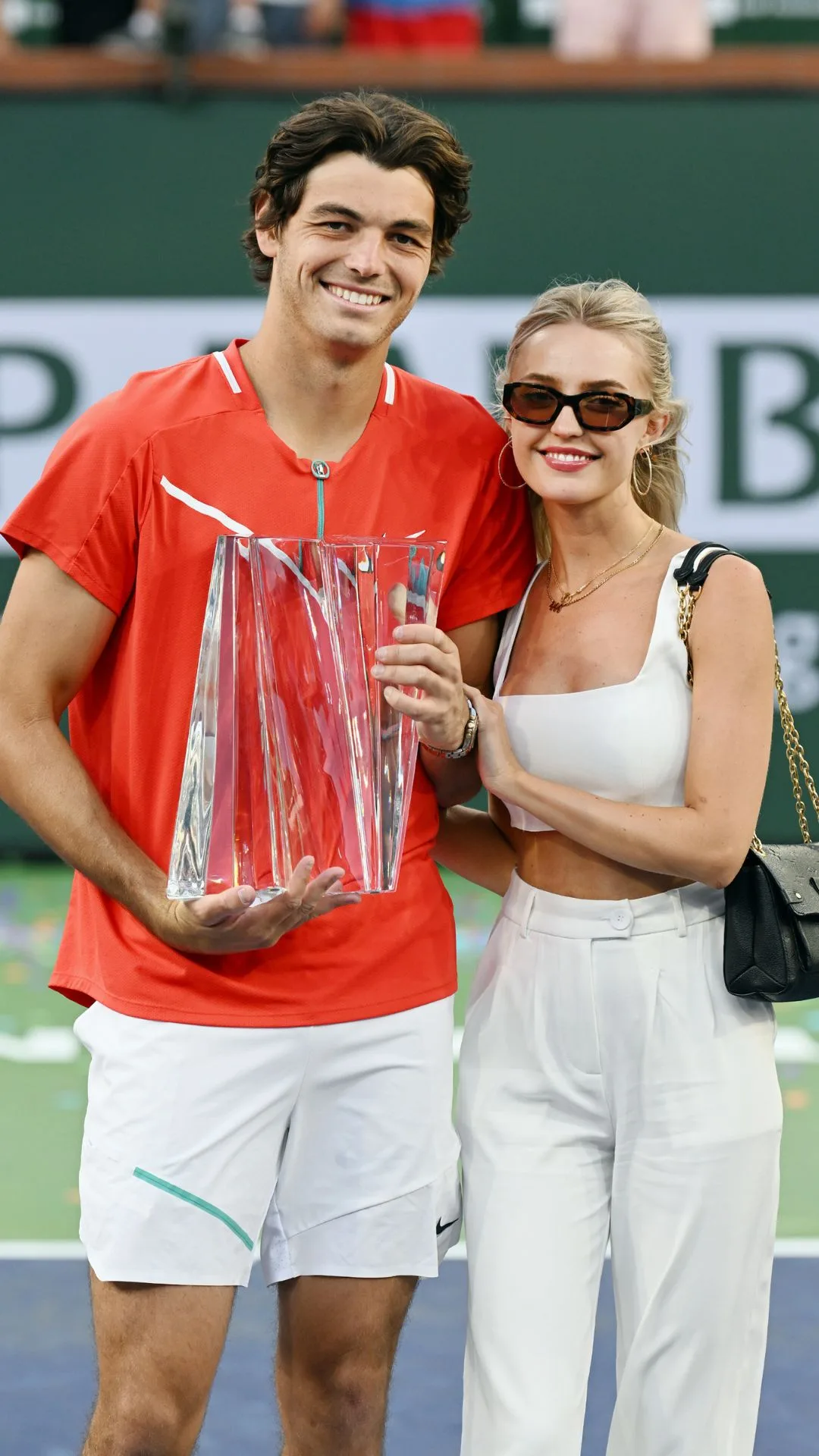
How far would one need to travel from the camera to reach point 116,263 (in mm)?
6512

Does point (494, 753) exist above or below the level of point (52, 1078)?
above

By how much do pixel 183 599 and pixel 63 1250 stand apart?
202cm

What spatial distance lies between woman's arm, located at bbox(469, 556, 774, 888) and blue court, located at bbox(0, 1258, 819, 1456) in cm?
132

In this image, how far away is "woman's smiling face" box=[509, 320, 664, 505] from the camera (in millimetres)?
2496

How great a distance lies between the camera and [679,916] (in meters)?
2.44

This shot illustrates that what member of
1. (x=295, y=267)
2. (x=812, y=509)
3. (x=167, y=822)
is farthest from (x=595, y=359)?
(x=812, y=509)

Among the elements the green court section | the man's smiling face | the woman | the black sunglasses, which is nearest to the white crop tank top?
the woman

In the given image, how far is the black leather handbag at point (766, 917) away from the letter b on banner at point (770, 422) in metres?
4.11

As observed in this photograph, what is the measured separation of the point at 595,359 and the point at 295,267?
42 cm

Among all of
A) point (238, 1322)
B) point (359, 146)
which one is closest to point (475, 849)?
Result: point (359, 146)

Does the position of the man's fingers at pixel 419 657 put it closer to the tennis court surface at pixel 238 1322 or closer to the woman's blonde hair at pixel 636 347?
the woman's blonde hair at pixel 636 347

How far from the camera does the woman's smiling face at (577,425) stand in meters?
2.50

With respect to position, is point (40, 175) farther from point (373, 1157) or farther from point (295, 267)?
point (373, 1157)

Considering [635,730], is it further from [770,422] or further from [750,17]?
[750,17]
